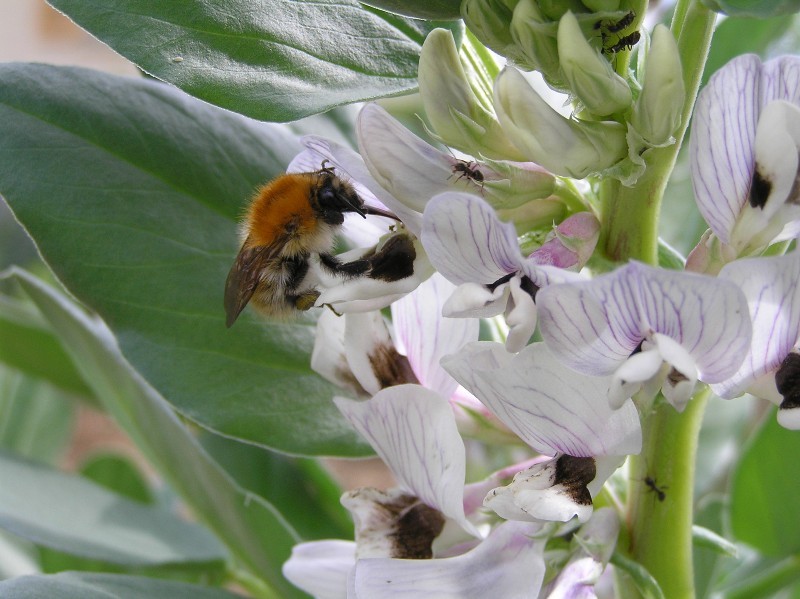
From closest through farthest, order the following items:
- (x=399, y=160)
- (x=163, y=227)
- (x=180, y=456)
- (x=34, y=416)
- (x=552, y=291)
→ (x=552, y=291) < (x=399, y=160) < (x=163, y=227) < (x=180, y=456) < (x=34, y=416)

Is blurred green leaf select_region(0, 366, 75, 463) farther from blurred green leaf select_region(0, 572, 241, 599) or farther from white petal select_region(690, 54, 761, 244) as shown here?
white petal select_region(690, 54, 761, 244)

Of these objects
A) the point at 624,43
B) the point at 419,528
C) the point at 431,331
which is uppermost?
the point at 624,43

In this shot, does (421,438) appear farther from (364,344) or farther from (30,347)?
(30,347)

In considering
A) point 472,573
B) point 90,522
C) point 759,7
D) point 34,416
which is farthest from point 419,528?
point 34,416

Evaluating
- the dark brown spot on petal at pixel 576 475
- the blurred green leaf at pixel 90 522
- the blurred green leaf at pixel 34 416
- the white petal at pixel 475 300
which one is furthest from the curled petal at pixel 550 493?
the blurred green leaf at pixel 34 416

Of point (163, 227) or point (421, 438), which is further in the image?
point (163, 227)

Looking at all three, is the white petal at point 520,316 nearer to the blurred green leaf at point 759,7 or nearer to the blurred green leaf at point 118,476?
the blurred green leaf at point 759,7

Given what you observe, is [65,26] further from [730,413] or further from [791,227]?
[791,227]
